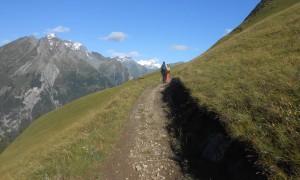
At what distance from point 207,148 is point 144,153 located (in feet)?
13.2

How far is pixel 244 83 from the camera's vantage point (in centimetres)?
2053

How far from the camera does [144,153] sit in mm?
18938

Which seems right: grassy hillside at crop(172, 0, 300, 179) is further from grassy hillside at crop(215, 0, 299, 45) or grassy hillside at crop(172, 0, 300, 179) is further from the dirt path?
grassy hillside at crop(215, 0, 299, 45)

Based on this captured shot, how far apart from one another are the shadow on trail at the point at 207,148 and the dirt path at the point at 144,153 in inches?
23.7

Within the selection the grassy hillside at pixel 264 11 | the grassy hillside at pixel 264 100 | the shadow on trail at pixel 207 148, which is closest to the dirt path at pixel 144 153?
the shadow on trail at pixel 207 148

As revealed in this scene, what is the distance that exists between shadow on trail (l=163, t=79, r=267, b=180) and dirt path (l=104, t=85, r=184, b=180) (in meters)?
0.60

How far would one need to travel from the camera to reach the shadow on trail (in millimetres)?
13156

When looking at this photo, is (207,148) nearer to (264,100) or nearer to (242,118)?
(242,118)

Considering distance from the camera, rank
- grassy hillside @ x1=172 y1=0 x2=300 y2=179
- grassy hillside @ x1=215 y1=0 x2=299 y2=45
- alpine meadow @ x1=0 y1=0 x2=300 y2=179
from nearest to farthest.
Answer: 1. grassy hillside @ x1=172 y1=0 x2=300 y2=179
2. alpine meadow @ x1=0 y1=0 x2=300 y2=179
3. grassy hillside @ x1=215 y1=0 x2=299 y2=45

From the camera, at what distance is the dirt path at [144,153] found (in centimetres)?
1666

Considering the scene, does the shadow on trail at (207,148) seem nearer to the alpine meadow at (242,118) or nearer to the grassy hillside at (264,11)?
the alpine meadow at (242,118)

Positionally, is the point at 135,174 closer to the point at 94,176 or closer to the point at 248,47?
the point at 94,176

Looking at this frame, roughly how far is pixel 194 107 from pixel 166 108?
5542 millimetres

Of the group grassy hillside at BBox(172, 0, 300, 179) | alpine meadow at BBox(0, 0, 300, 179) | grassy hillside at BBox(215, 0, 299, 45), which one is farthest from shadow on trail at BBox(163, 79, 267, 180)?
grassy hillside at BBox(215, 0, 299, 45)
